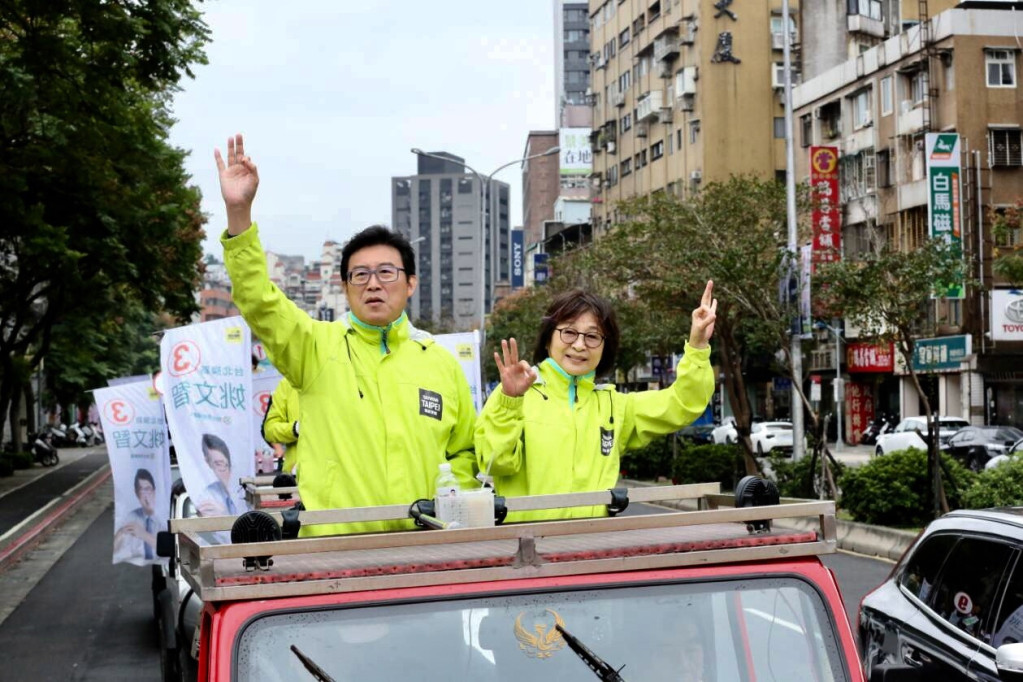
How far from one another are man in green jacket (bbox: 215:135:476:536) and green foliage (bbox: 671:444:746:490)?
22.5 m

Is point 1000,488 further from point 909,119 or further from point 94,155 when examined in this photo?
point 909,119

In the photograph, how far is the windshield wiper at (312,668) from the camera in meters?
2.99

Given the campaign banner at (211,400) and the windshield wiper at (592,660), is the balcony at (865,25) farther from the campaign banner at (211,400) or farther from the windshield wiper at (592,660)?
the windshield wiper at (592,660)

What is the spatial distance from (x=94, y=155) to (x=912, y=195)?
33.4 m

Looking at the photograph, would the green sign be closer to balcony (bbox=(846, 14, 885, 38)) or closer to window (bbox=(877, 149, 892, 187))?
window (bbox=(877, 149, 892, 187))

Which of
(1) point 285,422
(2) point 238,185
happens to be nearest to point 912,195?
(1) point 285,422

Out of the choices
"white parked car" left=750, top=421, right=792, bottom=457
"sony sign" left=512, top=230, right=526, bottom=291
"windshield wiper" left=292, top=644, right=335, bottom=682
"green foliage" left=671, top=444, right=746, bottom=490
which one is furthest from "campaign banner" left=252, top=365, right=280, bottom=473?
"sony sign" left=512, top=230, right=526, bottom=291

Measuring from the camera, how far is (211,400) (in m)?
12.2

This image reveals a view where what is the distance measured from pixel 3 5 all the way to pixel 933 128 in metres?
37.7

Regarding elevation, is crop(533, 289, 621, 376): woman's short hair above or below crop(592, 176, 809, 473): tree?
below

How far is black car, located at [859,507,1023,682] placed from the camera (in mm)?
5805

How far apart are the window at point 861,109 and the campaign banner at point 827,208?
2552 millimetres

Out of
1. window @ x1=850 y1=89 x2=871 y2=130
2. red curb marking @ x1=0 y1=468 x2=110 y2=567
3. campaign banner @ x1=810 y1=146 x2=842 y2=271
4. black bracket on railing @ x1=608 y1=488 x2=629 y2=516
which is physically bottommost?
red curb marking @ x1=0 y1=468 x2=110 y2=567

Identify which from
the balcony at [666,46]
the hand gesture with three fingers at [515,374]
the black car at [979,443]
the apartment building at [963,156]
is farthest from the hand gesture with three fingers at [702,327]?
the balcony at [666,46]
